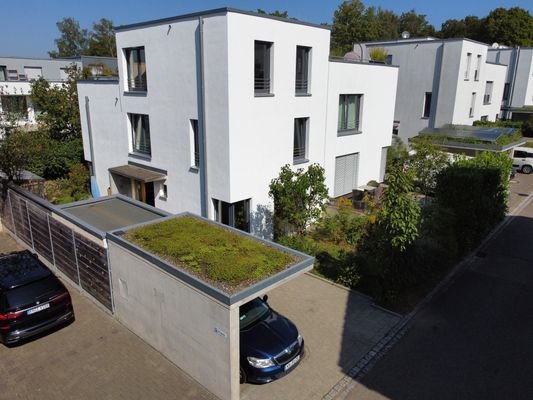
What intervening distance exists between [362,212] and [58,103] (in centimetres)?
1858

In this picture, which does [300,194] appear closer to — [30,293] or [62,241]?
[62,241]

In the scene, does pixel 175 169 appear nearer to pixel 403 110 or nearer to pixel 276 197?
pixel 276 197

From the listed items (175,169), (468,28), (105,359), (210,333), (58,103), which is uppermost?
(468,28)

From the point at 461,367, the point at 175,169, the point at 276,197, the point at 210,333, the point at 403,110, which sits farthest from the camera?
the point at 403,110

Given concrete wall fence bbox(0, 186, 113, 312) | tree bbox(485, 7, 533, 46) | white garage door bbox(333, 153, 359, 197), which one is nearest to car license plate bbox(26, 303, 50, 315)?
concrete wall fence bbox(0, 186, 113, 312)

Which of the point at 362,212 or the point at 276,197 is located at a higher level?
the point at 276,197

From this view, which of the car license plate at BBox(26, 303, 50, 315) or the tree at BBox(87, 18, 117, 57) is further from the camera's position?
the tree at BBox(87, 18, 117, 57)

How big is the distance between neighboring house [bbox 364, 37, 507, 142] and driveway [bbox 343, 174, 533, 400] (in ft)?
58.2

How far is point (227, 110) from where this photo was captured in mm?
13008

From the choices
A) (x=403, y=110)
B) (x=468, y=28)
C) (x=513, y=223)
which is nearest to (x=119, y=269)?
(x=513, y=223)

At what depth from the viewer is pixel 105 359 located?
9.01 m

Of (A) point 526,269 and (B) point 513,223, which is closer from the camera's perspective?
(A) point 526,269

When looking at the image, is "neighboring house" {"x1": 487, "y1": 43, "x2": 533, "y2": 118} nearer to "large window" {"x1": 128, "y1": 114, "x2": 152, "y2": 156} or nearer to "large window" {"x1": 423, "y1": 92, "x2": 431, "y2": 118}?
"large window" {"x1": 423, "y1": 92, "x2": 431, "y2": 118}

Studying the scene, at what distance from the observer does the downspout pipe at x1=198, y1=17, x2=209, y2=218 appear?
43.1ft
